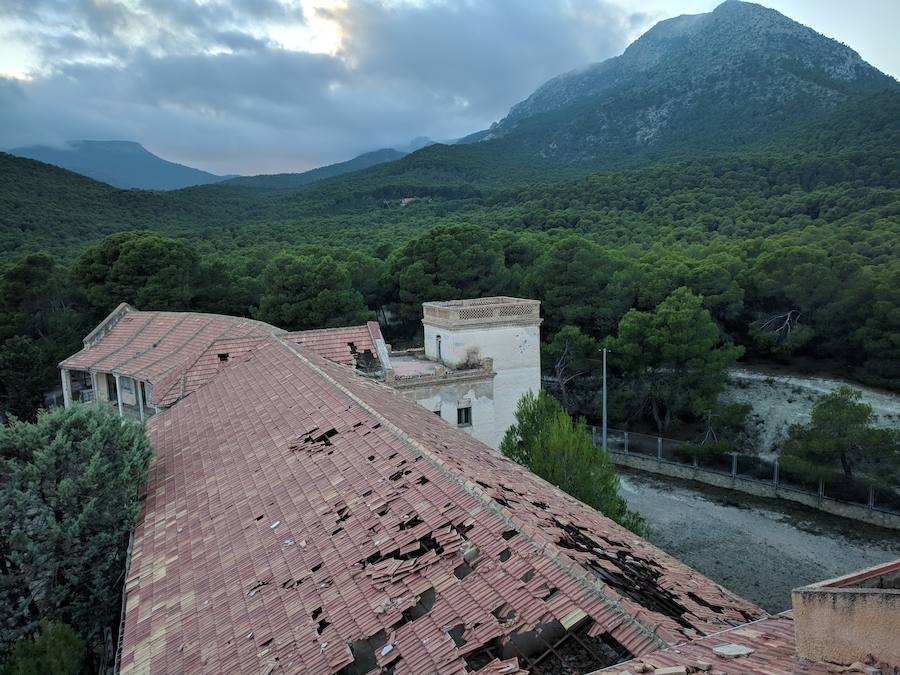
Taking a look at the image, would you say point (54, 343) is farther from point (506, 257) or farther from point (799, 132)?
point (799, 132)

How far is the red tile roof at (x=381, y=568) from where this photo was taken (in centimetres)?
446

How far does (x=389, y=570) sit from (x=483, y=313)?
1677 centimetres

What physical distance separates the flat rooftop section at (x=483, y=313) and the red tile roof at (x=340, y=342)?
3.97 meters

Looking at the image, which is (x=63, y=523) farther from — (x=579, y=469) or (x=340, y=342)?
(x=340, y=342)

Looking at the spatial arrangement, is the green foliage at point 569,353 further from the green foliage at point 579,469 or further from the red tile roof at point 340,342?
the green foliage at point 579,469

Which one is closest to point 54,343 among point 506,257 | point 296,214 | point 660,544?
point 506,257

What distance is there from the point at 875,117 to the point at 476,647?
68216 millimetres

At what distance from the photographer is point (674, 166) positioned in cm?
6072

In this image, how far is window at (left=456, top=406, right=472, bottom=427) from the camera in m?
20.9

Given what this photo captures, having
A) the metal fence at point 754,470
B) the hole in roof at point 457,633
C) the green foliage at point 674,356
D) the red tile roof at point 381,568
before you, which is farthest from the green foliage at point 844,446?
the hole in roof at point 457,633

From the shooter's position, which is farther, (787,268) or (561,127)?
(561,127)

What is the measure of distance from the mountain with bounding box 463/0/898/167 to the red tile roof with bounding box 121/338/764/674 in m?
77.1

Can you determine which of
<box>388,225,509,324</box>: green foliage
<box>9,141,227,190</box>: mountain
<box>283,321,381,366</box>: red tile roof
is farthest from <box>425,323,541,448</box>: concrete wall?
<box>9,141,227,190</box>: mountain

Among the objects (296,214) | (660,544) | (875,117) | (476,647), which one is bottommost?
(660,544)
